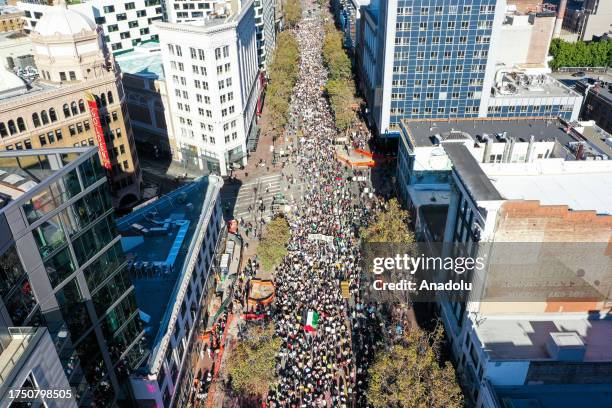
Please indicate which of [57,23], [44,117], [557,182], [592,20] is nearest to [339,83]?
[57,23]

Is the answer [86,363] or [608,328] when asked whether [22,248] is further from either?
[608,328]

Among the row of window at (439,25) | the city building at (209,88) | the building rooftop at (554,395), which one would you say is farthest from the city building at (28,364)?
the row of window at (439,25)

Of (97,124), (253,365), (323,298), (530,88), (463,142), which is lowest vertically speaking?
(323,298)

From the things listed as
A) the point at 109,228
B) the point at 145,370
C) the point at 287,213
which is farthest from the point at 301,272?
the point at 109,228

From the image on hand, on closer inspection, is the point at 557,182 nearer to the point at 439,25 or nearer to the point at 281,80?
the point at 439,25

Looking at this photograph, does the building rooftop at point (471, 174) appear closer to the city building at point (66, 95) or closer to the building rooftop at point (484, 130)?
the building rooftop at point (484, 130)

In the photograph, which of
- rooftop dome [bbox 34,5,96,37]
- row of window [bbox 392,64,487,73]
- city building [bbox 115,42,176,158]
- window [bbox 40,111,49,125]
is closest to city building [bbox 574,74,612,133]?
row of window [bbox 392,64,487,73]
